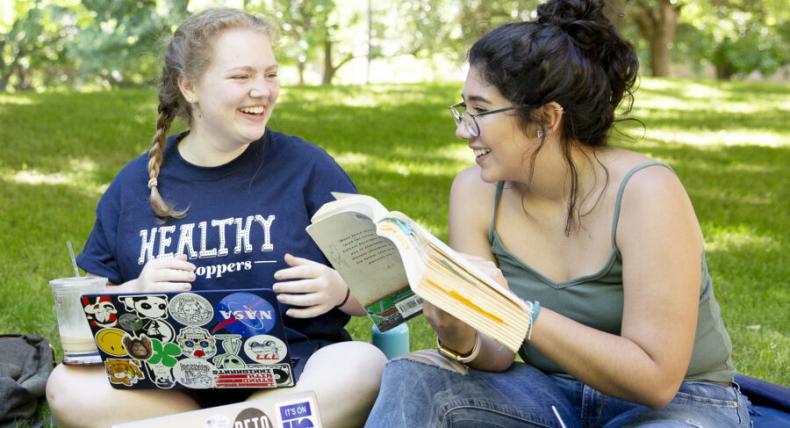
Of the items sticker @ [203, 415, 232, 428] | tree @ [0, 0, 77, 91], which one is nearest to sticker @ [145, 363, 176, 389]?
sticker @ [203, 415, 232, 428]

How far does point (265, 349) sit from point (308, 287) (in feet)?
0.86

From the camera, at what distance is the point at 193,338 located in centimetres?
241

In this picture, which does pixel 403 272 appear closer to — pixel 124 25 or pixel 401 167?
pixel 401 167

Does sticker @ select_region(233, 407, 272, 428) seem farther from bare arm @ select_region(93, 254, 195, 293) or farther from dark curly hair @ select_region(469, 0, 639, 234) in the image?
dark curly hair @ select_region(469, 0, 639, 234)

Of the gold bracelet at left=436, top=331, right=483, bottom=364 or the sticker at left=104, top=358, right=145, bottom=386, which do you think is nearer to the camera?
the gold bracelet at left=436, top=331, right=483, bottom=364

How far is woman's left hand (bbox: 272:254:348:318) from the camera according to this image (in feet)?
8.55

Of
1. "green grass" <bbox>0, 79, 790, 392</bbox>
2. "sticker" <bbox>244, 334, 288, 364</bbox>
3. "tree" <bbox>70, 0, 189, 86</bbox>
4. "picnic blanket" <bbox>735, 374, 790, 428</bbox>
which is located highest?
"sticker" <bbox>244, 334, 288, 364</bbox>

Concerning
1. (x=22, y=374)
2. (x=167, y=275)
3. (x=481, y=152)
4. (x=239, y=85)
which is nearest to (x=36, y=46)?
(x=22, y=374)

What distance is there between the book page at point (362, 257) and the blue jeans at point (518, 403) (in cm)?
19

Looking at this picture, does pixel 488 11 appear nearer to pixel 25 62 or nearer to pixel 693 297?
pixel 25 62

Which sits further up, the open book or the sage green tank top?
the open book

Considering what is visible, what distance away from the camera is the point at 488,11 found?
17.5 metres

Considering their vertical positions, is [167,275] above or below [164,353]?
above

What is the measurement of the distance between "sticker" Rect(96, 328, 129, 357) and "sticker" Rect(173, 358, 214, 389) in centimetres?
14
